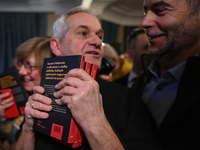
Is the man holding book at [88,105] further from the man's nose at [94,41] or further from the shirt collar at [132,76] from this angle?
the shirt collar at [132,76]

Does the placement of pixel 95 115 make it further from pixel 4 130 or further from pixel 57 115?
pixel 4 130

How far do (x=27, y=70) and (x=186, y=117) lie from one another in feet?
3.75

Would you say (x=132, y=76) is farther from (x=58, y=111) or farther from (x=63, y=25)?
(x=58, y=111)

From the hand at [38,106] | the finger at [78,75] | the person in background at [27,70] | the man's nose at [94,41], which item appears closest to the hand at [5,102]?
the person in background at [27,70]

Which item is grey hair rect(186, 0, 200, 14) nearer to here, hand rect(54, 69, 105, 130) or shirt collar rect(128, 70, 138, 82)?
hand rect(54, 69, 105, 130)

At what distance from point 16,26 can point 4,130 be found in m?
3.67

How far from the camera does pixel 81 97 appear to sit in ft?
1.93

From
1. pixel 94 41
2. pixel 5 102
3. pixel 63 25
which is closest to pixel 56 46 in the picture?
pixel 63 25

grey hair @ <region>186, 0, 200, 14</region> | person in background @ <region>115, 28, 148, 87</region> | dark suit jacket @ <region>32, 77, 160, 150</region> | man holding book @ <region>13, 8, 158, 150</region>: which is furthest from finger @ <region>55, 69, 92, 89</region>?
person in background @ <region>115, 28, 148, 87</region>

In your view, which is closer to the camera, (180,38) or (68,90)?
(68,90)

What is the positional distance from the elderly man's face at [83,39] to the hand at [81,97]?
0.36 metres

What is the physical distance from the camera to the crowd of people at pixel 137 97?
608 millimetres

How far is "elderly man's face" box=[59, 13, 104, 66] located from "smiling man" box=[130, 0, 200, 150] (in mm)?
292

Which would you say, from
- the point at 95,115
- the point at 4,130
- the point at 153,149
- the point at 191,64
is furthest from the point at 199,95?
the point at 4,130
